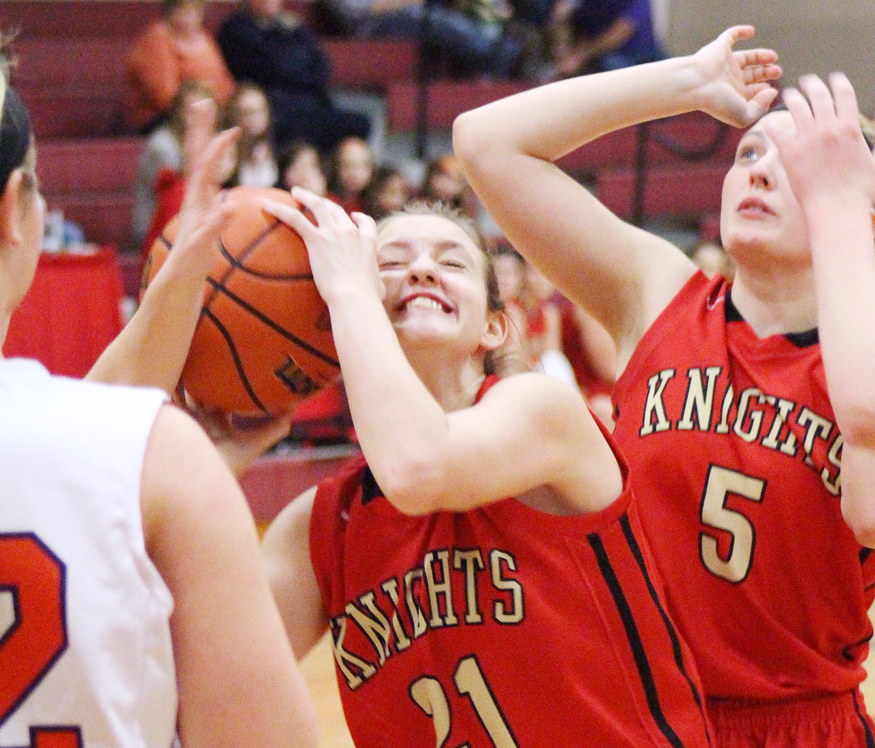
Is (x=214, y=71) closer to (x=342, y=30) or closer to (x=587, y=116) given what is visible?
(x=342, y=30)

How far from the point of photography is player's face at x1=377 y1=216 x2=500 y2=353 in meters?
1.90

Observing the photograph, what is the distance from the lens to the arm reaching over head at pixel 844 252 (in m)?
1.82

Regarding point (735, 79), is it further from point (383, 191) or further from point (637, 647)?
point (383, 191)

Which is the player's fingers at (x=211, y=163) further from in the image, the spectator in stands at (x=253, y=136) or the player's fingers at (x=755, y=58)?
the spectator in stands at (x=253, y=136)

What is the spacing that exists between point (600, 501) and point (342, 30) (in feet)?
26.2

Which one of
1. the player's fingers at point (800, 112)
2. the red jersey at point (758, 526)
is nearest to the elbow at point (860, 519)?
the red jersey at point (758, 526)

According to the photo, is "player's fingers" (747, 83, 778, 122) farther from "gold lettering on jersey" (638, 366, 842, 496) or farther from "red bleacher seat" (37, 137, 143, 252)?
"red bleacher seat" (37, 137, 143, 252)

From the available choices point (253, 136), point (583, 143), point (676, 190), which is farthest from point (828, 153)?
point (676, 190)

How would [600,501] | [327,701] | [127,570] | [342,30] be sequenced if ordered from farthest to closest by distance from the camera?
[342,30] < [327,701] < [600,501] < [127,570]

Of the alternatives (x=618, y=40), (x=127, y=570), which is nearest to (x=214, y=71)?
(x=618, y=40)

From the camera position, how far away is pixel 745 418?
79.9 inches

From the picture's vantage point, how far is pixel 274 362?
188cm

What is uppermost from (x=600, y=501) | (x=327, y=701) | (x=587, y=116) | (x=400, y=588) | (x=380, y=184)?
(x=587, y=116)

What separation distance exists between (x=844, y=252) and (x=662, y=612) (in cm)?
64
